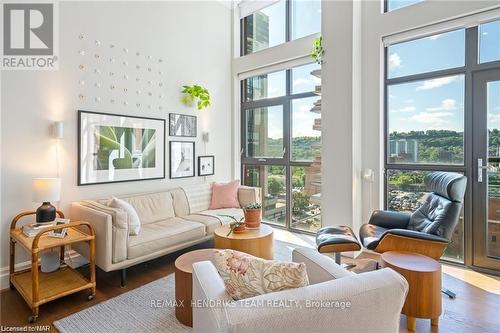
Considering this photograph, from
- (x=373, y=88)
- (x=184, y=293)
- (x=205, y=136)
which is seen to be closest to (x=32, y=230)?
(x=184, y=293)

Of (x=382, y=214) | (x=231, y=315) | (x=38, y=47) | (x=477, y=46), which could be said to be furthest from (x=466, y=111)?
(x=38, y=47)

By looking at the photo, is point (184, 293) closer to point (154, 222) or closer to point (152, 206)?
point (154, 222)

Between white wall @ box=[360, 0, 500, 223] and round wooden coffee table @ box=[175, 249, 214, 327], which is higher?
white wall @ box=[360, 0, 500, 223]

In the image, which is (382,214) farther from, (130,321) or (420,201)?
(130,321)

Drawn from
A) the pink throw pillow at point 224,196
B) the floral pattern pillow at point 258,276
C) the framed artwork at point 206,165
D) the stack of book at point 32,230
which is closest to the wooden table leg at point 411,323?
the floral pattern pillow at point 258,276

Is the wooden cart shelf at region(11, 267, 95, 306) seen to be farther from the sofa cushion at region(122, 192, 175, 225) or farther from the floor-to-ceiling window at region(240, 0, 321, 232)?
the floor-to-ceiling window at region(240, 0, 321, 232)

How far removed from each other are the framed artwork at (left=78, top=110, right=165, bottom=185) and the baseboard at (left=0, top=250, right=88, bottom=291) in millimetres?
811

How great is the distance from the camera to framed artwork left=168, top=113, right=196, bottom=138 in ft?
13.6

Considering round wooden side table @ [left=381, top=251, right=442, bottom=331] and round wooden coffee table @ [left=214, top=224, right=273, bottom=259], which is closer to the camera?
round wooden side table @ [left=381, top=251, right=442, bottom=331]

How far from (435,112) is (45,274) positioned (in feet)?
14.8

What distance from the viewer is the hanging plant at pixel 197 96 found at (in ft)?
14.1

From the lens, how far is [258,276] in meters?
1.20

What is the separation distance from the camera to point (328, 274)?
4.49ft

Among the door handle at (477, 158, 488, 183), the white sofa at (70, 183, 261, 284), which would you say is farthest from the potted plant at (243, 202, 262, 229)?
the door handle at (477, 158, 488, 183)
